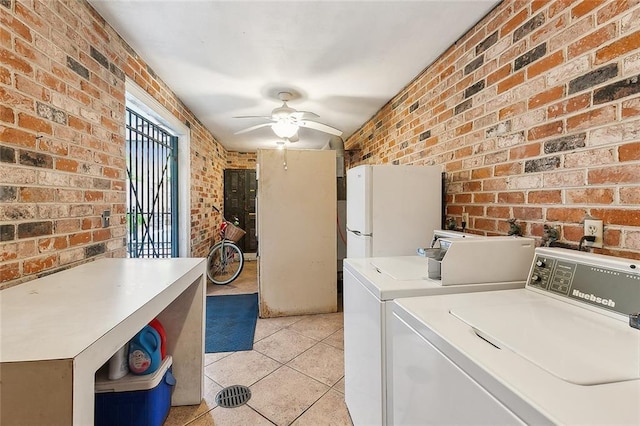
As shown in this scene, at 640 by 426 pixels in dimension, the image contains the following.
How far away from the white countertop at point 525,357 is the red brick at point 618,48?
1.01 meters

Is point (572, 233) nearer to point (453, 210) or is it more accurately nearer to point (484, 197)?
point (484, 197)

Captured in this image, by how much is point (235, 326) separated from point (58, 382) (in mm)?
2354

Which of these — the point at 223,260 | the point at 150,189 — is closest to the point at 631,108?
the point at 150,189

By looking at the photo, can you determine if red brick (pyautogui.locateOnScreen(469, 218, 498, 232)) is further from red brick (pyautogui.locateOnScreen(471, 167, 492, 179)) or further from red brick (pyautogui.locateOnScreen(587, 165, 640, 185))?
red brick (pyautogui.locateOnScreen(587, 165, 640, 185))

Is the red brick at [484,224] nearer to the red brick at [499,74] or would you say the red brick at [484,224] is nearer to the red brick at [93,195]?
the red brick at [499,74]

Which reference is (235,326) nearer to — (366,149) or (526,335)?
(526,335)

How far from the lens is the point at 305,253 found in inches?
125

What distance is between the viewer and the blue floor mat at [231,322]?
2.48 meters

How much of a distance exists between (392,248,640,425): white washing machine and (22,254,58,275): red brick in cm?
167

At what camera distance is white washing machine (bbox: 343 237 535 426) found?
1205 millimetres

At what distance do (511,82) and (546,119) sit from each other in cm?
37

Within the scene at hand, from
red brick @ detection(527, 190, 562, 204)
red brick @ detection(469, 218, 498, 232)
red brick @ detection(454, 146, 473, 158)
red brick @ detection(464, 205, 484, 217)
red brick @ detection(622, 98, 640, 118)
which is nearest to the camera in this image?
red brick @ detection(622, 98, 640, 118)

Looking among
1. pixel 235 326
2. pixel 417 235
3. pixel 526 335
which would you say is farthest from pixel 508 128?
pixel 235 326

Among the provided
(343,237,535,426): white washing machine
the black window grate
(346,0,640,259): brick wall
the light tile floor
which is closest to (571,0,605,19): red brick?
(346,0,640,259): brick wall
